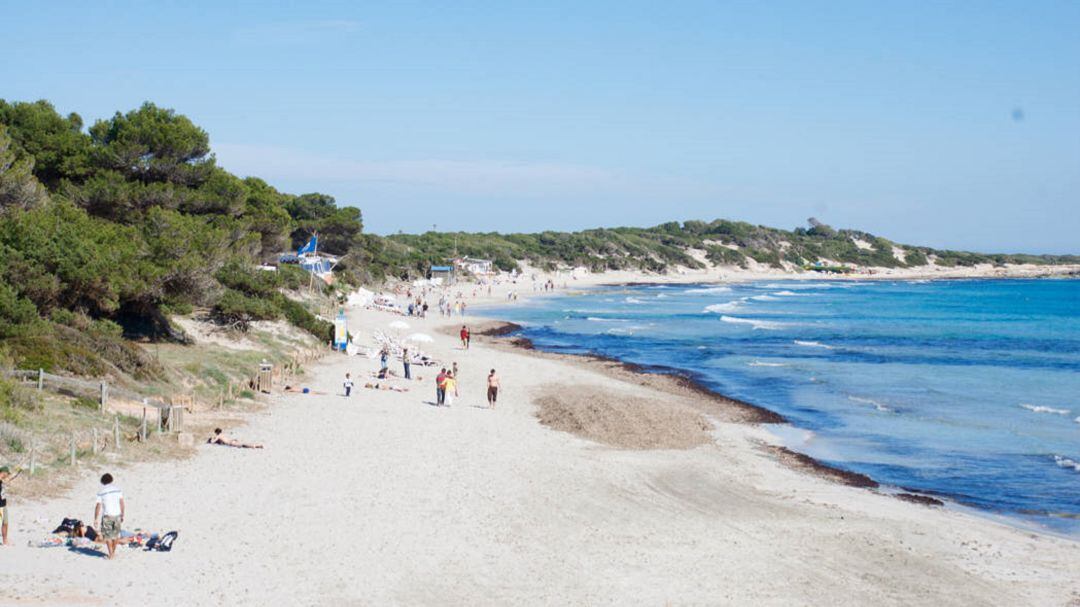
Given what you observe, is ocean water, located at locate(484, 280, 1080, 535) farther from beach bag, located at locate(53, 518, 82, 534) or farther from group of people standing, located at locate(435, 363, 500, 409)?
beach bag, located at locate(53, 518, 82, 534)

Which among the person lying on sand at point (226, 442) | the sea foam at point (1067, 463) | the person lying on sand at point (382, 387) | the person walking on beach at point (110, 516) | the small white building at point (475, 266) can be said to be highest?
the small white building at point (475, 266)

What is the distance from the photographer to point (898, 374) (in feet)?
113

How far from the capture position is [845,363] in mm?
37500

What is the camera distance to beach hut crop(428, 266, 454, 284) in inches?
3175

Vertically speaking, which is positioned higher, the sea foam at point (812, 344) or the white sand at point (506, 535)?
the sea foam at point (812, 344)

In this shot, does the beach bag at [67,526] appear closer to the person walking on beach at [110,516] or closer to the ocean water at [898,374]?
the person walking on beach at [110,516]

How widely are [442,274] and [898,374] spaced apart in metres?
55.0

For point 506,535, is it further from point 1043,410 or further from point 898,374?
point 898,374

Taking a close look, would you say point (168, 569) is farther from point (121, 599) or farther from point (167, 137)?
point (167, 137)

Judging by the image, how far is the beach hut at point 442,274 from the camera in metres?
80.6

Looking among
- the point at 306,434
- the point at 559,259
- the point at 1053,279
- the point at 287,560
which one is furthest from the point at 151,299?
the point at 1053,279

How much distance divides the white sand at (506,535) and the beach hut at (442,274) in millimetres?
61637

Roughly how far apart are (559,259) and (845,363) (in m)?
79.6

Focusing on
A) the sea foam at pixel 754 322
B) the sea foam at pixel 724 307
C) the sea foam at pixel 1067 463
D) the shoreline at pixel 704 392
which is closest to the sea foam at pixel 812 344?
the sea foam at pixel 754 322
